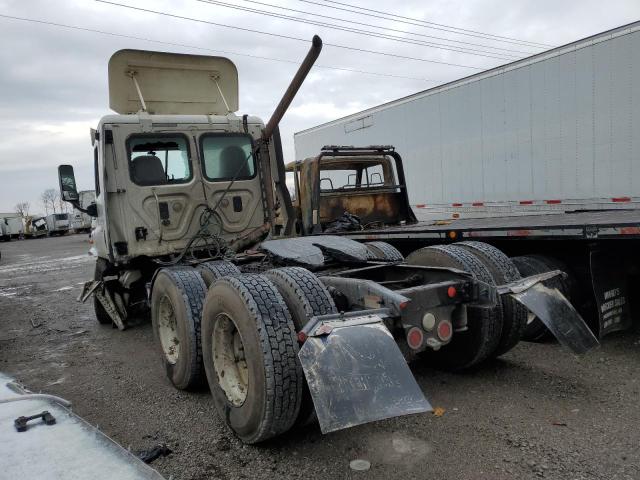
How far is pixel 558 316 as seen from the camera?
3.23 meters

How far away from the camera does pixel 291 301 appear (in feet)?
10.1

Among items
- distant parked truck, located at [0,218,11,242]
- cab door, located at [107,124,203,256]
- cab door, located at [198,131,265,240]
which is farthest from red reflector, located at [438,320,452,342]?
distant parked truck, located at [0,218,11,242]

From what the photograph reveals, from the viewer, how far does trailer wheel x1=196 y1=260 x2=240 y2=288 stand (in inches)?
169

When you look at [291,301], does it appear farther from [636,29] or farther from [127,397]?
[636,29]

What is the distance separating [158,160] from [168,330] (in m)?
2.01

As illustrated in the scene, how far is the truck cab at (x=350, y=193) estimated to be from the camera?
7172 millimetres

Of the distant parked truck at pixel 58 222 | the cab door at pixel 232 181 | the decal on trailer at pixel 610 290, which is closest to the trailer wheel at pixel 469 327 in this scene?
the decal on trailer at pixel 610 290

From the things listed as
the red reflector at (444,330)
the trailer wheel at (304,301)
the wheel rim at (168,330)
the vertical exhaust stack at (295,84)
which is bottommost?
the wheel rim at (168,330)

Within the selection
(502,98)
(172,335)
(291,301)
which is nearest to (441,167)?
(502,98)

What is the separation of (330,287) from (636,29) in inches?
252

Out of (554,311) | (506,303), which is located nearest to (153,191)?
(506,303)

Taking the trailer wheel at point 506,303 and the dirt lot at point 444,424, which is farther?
the trailer wheel at point 506,303

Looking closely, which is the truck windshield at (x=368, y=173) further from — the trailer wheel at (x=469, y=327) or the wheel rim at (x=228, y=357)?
the wheel rim at (x=228, y=357)

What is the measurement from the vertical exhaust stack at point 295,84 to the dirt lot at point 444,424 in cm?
269
